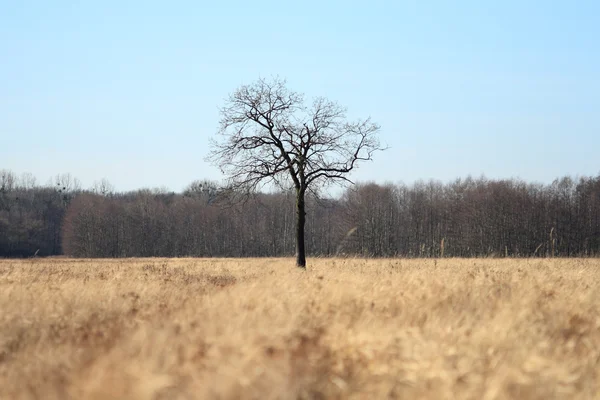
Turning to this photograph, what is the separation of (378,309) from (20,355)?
15.3 feet

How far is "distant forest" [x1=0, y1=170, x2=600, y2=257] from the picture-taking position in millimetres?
71250

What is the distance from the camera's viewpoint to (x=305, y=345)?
20.2 ft

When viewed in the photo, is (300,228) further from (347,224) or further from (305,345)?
(347,224)

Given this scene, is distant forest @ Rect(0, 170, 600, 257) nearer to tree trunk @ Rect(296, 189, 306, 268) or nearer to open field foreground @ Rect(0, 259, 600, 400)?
tree trunk @ Rect(296, 189, 306, 268)

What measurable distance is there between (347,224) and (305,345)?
7121 centimetres

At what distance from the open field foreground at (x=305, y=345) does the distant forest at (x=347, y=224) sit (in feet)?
187

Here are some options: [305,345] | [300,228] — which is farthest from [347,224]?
[305,345]

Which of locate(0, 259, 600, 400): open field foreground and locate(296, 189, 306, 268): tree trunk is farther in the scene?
locate(296, 189, 306, 268): tree trunk

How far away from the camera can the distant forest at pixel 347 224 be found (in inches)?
2805

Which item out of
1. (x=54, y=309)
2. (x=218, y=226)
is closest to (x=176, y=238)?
(x=218, y=226)

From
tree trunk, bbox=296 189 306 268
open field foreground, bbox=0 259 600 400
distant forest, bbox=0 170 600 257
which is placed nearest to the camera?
open field foreground, bbox=0 259 600 400

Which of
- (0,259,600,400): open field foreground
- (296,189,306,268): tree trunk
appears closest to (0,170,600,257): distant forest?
(296,189,306,268): tree trunk

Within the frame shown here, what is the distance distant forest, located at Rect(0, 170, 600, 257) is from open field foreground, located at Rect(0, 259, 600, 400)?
56.9 metres

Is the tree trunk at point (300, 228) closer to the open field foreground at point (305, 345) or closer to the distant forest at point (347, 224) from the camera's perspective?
the open field foreground at point (305, 345)
